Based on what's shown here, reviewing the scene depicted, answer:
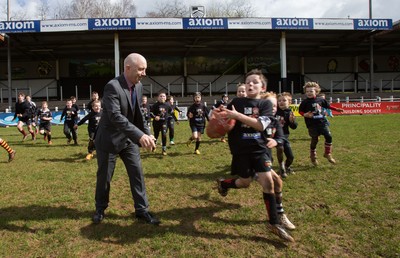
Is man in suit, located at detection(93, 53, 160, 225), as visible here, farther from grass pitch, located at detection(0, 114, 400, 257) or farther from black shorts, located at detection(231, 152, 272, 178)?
black shorts, located at detection(231, 152, 272, 178)

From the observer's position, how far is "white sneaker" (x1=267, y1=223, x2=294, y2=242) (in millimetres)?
3529

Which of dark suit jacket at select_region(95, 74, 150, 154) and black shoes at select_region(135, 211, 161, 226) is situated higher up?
dark suit jacket at select_region(95, 74, 150, 154)

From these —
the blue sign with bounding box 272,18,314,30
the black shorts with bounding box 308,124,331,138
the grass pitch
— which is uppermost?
the blue sign with bounding box 272,18,314,30

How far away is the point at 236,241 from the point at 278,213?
692mm

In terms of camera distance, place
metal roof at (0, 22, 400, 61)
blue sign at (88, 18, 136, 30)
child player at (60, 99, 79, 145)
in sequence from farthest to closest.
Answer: metal roof at (0, 22, 400, 61), blue sign at (88, 18, 136, 30), child player at (60, 99, 79, 145)

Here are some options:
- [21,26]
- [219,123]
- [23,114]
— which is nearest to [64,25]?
[21,26]

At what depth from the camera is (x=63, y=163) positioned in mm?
8438

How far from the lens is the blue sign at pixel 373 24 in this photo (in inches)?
990

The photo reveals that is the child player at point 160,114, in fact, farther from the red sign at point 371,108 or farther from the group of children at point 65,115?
the red sign at point 371,108

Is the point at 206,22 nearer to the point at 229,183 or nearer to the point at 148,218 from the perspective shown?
the point at 229,183

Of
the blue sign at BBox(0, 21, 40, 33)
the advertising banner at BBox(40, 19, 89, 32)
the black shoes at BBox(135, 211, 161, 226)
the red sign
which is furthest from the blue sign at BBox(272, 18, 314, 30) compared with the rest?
the black shoes at BBox(135, 211, 161, 226)

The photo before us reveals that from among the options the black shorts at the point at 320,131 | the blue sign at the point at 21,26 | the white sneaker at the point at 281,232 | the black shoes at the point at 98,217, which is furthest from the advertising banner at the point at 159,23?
the white sneaker at the point at 281,232

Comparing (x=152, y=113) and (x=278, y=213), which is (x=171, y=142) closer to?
(x=152, y=113)

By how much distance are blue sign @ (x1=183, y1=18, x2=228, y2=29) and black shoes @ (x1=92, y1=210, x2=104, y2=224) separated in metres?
20.5
